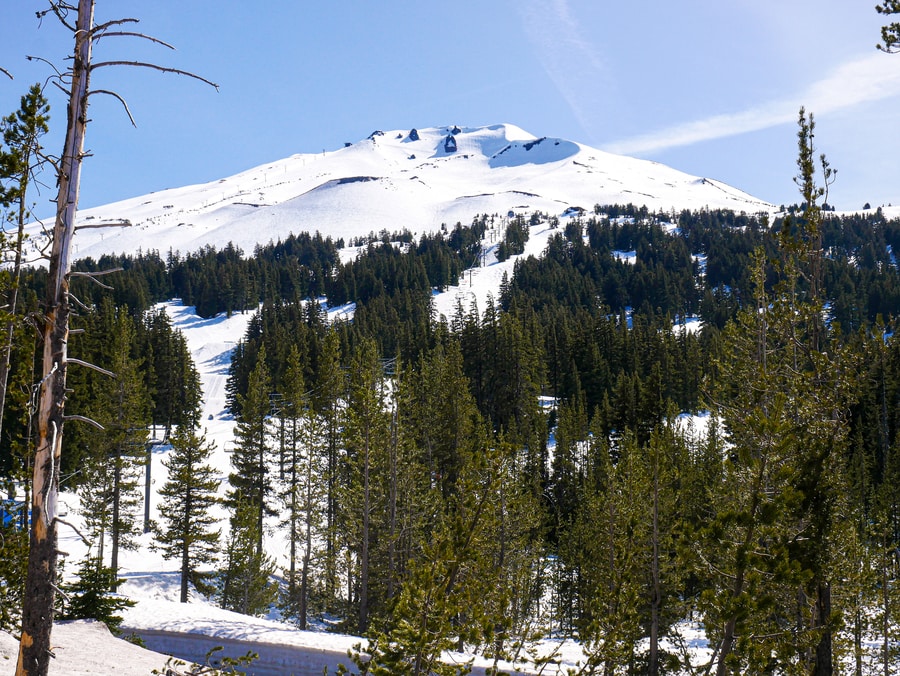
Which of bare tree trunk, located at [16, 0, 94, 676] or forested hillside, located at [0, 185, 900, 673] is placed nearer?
bare tree trunk, located at [16, 0, 94, 676]

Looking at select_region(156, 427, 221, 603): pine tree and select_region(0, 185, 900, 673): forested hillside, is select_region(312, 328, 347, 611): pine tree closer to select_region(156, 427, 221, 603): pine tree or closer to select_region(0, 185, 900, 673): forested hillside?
select_region(0, 185, 900, 673): forested hillside

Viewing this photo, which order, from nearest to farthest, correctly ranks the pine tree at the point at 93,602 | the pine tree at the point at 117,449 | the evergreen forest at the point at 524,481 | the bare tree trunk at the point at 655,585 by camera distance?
the evergreen forest at the point at 524,481 < the pine tree at the point at 93,602 < the bare tree trunk at the point at 655,585 < the pine tree at the point at 117,449

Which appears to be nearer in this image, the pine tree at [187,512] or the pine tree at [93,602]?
the pine tree at [93,602]

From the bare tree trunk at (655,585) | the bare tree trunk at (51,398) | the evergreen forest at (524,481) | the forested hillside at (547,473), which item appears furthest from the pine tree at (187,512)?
the bare tree trunk at (51,398)

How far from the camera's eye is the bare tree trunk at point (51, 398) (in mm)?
6453

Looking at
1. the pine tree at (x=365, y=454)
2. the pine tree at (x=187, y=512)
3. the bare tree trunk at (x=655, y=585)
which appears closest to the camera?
the bare tree trunk at (x=655, y=585)

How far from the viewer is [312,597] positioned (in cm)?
2975

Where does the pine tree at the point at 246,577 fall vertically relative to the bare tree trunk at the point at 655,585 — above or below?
below

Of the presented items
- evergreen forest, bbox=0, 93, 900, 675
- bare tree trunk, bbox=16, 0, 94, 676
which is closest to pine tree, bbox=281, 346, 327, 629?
evergreen forest, bbox=0, 93, 900, 675

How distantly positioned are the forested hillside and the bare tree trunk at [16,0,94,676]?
421mm

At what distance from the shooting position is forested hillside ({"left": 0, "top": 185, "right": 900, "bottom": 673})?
872 centimetres

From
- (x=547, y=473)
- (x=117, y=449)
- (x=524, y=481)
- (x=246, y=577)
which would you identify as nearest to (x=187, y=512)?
(x=246, y=577)

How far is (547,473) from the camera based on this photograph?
47.1 metres

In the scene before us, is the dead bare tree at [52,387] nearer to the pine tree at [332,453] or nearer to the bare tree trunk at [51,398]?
the bare tree trunk at [51,398]
